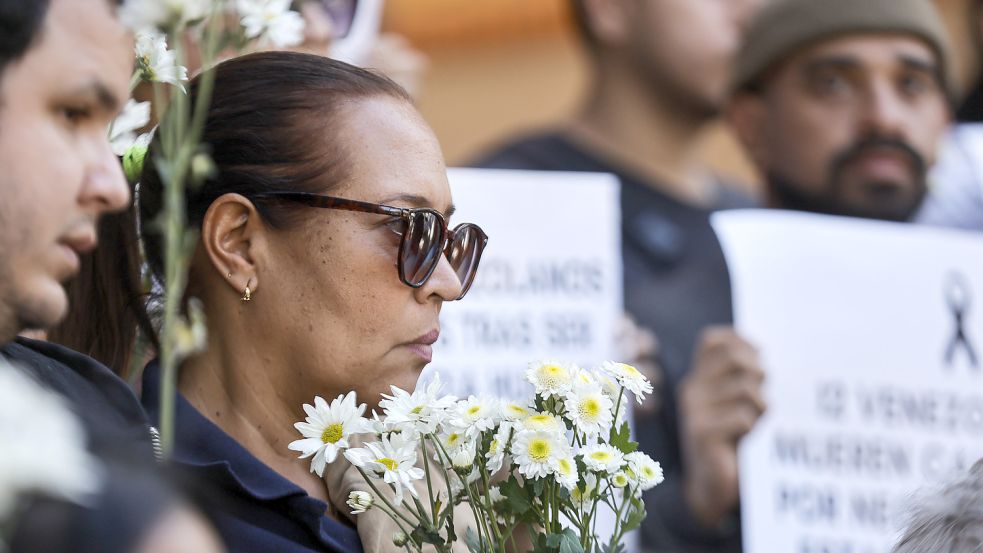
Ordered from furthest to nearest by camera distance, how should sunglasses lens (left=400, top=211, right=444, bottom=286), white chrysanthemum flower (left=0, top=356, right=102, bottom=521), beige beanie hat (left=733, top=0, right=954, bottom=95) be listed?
1. beige beanie hat (left=733, top=0, right=954, bottom=95)
2. sunglasses lens (left=400, top=211, right=444, bottom=286)
3. white chrysanthemum flower (left=0, top=356, right=102, bottom=521)

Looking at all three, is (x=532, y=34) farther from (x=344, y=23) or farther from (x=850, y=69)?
(x=344, y=23)

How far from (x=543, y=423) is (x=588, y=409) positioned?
0.24 ft

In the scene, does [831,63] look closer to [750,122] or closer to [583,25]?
[750,122]

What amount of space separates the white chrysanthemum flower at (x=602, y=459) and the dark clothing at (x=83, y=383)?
1.84 ft

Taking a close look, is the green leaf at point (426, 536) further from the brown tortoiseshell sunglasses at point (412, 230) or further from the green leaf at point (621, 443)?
the brown tortoiseshell sunglasses at point (412, 230)

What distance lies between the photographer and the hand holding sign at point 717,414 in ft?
14.3

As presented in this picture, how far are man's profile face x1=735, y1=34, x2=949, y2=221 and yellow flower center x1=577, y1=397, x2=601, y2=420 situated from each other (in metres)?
3.33

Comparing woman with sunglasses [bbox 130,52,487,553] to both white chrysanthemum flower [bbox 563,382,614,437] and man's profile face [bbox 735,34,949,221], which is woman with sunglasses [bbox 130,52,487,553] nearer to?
white chrysanthemum flower [bbox 563,382,614,437]

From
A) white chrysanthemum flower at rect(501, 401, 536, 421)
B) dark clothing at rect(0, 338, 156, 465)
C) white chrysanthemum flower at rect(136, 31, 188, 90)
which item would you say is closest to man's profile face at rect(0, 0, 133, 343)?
dark clothing at rect(0, 338, 156, 465)

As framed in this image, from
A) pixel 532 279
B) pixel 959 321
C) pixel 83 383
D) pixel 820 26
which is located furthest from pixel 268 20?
pixel 820 26

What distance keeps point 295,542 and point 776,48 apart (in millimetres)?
3449

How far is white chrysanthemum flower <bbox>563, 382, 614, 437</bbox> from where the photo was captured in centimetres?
196

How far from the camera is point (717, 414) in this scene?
4383mm

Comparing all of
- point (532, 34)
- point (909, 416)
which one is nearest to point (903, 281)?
point (909, 416)
